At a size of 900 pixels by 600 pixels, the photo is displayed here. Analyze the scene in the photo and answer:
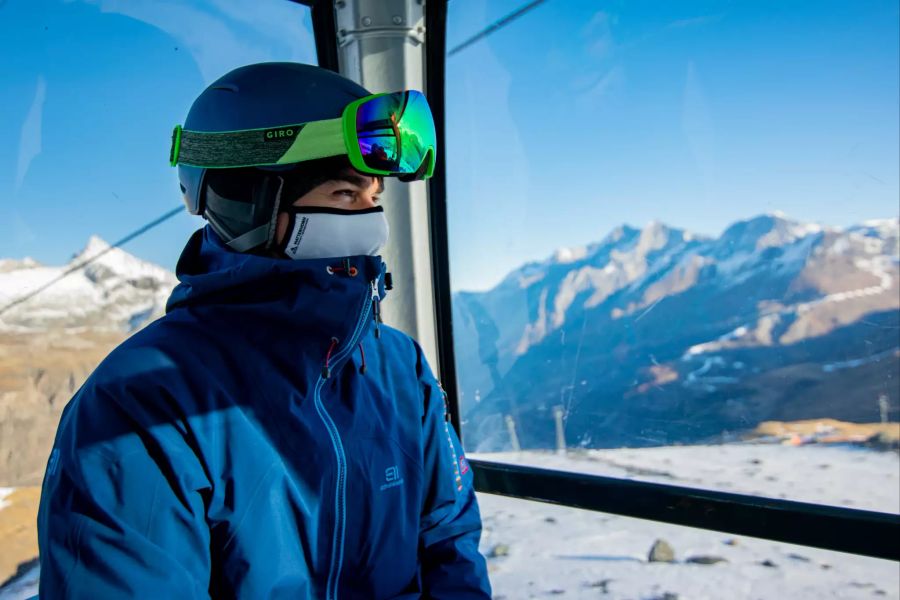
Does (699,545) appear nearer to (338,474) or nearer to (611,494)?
(611,494)

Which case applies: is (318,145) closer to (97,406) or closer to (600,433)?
(97,406)

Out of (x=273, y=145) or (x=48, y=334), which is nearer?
(x=273, y=145)

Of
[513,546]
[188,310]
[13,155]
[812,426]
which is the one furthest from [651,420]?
[13,155]

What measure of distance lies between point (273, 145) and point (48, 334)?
127 centimetres

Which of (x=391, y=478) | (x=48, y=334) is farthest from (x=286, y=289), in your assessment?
(x=48, y=334)

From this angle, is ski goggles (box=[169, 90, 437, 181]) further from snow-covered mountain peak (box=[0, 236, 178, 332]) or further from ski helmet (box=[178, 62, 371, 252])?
snow-covered mountain peak (box=[0, 236, 178, 332])

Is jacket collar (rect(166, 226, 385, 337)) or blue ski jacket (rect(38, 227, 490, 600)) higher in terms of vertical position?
jacket collar (rect(166, 226, 385, 337))

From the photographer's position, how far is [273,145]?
1.22 metres

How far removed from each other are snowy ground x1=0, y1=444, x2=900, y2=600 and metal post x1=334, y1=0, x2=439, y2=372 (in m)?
Answer: 0.89

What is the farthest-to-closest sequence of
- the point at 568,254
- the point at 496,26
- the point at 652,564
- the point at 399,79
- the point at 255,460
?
the point at 568,254 → the point at 496,26 → the point at 399,79 → the point at 652,564 → the point at 255,460

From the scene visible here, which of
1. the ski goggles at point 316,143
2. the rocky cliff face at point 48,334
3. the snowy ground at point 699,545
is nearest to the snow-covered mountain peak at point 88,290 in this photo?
the rocky cliff face at point 48,334

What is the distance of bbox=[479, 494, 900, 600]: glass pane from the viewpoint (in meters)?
1.99

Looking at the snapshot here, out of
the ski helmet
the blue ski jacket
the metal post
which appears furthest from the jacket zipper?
the metal post

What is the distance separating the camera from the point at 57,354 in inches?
80.8
